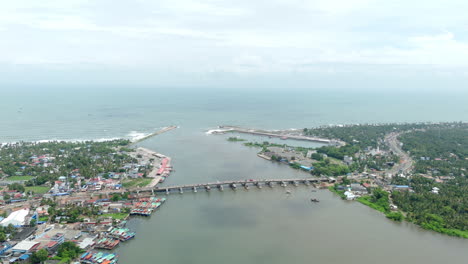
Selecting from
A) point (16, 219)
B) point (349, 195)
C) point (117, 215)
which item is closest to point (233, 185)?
point (349, 195)

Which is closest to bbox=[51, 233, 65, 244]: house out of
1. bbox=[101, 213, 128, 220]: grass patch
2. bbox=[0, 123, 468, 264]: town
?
bbox=[0, 123, 468, 264]: town

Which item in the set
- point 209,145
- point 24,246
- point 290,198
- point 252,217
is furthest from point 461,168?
point 24,246

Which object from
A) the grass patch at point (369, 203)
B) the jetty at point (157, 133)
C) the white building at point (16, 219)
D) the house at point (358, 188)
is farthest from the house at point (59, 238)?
the jetty at point (157, 133)

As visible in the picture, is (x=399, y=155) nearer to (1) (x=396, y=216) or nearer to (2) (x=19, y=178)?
(1) (x=396, y=216)

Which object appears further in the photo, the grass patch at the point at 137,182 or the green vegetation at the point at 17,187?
the grass patch at the point at 137,182

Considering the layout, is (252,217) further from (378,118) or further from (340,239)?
(378,118)

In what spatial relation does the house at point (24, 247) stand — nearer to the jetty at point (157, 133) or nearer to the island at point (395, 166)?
the island at point (395, 166)
